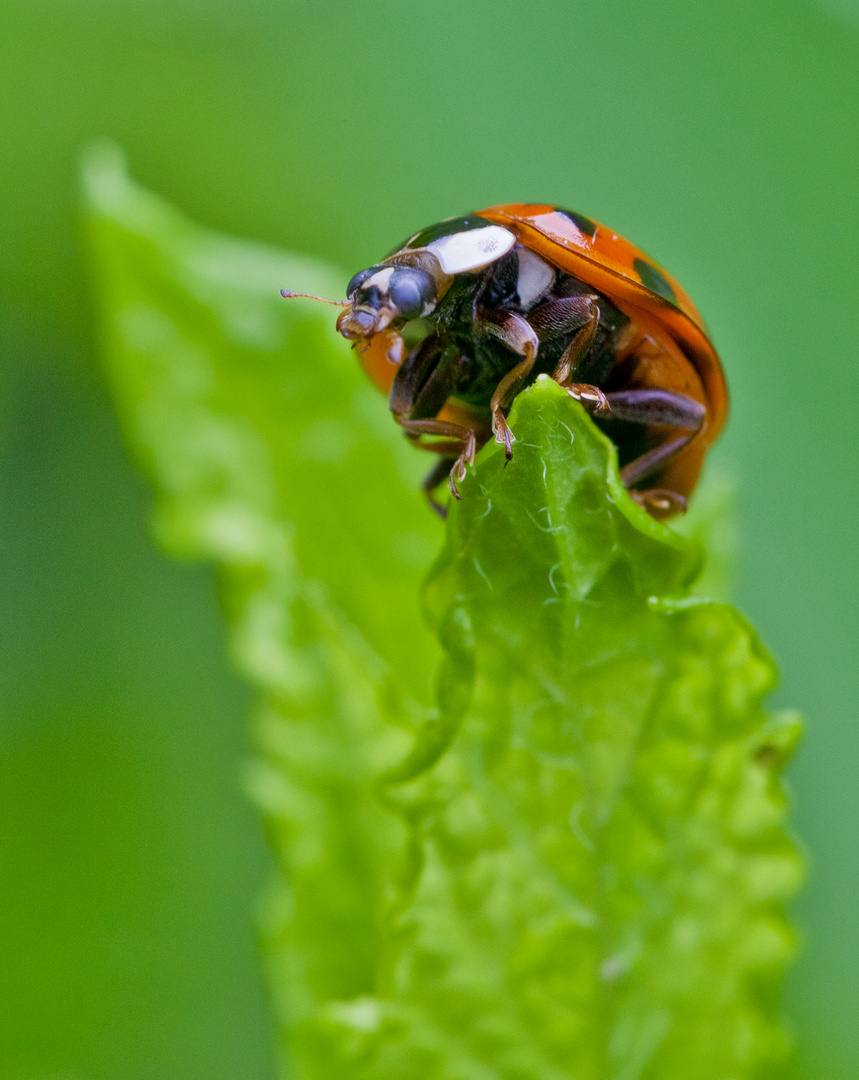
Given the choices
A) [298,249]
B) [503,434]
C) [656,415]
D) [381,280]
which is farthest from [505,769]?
[298,249]

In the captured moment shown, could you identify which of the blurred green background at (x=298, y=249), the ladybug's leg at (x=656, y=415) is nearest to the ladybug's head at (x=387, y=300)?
the ladybug's leg at (x=656, y=415)

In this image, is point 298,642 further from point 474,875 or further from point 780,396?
point 780,396

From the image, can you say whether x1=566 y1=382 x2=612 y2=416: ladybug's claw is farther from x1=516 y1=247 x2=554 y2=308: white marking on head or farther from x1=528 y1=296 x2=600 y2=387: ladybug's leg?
x1=516 y1=247 x2=554 y2=308: white marking on head

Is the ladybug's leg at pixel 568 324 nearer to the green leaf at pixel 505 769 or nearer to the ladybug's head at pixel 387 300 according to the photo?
the ladybug's head at pixel 387 300

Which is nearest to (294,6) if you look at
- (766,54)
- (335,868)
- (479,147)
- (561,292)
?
(479,147)

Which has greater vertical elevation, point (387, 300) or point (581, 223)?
point (581, 223)

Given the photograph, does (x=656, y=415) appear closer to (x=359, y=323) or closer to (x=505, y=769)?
(x=359, y=323)
